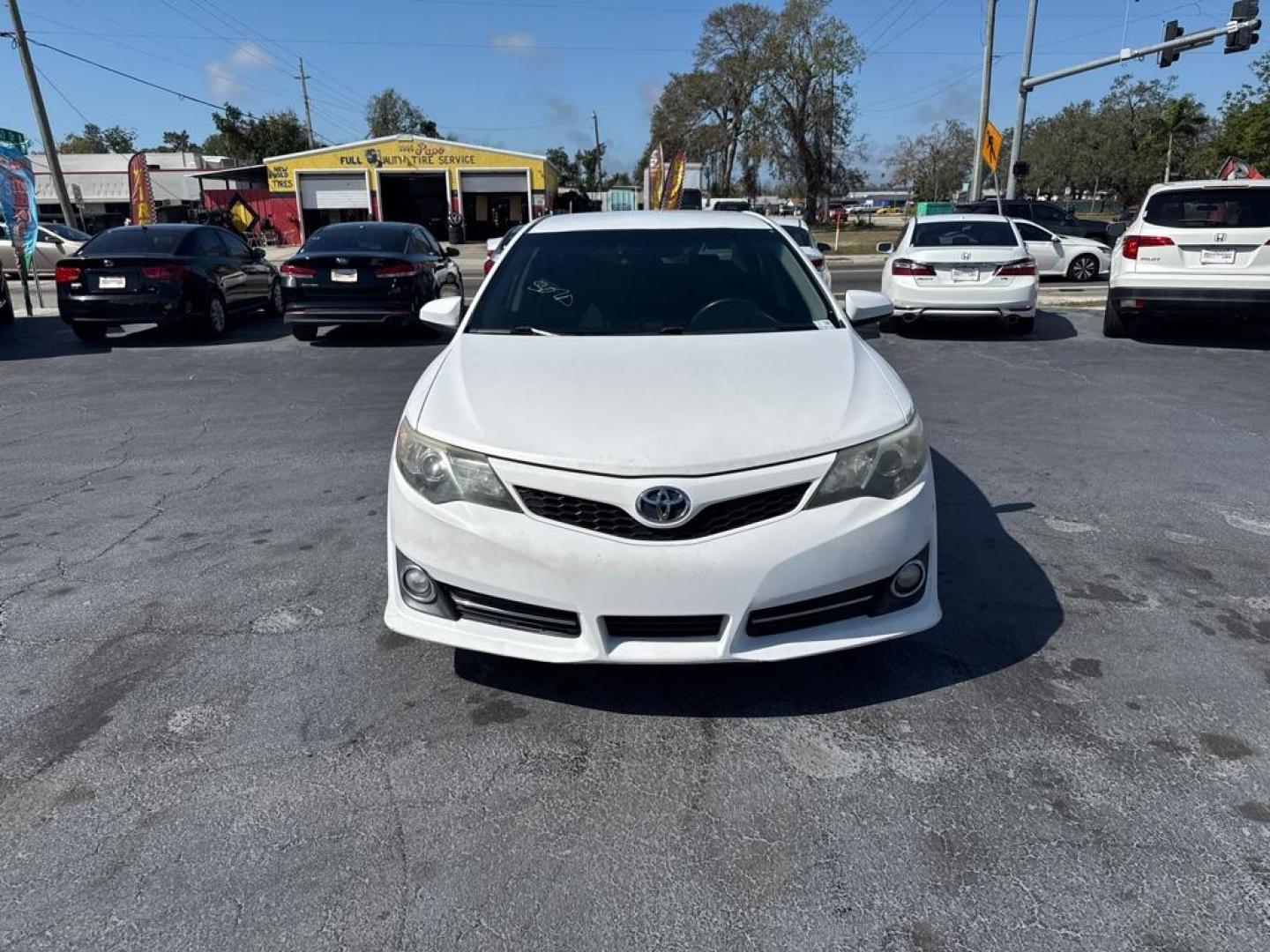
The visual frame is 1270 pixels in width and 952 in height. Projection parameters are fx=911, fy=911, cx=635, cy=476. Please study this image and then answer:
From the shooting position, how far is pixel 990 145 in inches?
989

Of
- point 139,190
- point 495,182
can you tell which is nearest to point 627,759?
point 139,190

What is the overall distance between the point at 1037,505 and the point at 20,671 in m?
4.88

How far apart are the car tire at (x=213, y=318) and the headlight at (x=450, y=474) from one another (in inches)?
399

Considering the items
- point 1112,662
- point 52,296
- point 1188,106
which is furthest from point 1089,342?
point 1188,106

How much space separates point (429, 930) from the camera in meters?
2.17

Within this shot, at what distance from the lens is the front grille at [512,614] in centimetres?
283

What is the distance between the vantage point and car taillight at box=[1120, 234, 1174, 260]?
9898 mm

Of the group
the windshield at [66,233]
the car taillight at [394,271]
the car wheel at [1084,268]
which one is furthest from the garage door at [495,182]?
the car taillight at [394,271]

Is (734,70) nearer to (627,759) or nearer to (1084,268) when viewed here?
(1084,268)

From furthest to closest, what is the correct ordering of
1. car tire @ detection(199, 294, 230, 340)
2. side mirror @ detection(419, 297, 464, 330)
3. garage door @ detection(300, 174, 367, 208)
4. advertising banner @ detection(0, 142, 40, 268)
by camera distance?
1. garage door @ detection(300, 174, 367, 208)
2. advertising banner @ detection(0, 142, 40, 268)
3. car tire @ detection(199, 294, 230, 340)
4. side mirror @ detection(419, 297, 464, 330)

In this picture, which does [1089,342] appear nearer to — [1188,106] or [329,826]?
[329,826]

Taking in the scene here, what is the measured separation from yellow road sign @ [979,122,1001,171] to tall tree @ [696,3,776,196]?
1030 inches

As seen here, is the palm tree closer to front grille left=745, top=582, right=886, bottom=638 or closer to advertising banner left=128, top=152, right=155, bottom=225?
advertising banner left=128, top=152, right=155, bottom=225

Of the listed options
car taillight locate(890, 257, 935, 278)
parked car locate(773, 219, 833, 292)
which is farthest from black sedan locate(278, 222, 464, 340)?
car taillight locate(890, 257, 935, 278)
